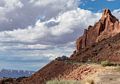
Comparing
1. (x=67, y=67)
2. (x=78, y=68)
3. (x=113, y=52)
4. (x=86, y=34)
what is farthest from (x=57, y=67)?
(x=86, y=34)

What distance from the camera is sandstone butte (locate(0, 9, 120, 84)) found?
68325mm

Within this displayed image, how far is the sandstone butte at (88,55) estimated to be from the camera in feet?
224

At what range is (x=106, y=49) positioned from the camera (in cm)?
9562

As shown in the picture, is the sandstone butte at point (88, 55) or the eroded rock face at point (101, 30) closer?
the sandstone butte at point (88, 55)

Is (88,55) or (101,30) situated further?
(101,30)

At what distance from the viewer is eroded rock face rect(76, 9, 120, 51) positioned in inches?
5172

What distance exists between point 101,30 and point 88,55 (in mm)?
36904

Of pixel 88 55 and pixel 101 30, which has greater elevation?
pixel 101 30

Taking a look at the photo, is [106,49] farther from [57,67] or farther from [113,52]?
[57,67]

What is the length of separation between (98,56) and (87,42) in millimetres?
48462

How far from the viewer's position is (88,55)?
102 meters

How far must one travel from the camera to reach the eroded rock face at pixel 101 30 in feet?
431

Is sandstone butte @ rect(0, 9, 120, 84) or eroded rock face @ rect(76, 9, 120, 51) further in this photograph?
eroded rock face @ rect(76, 9, 120, 51)

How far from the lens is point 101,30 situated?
137625 millimetres
